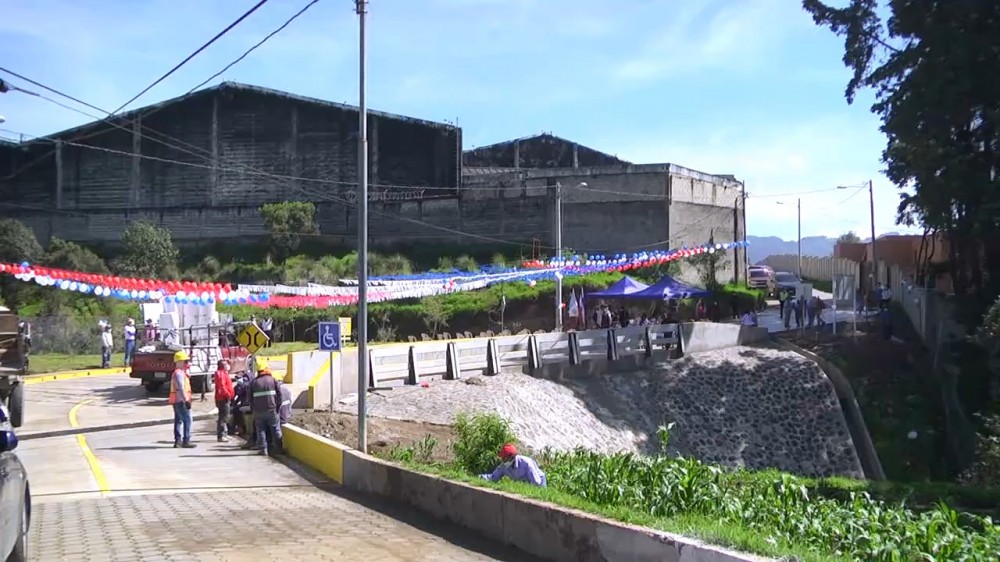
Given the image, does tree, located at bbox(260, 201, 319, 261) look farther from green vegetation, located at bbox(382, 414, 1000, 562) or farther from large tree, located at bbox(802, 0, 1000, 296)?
green vegetation, located at bbox(382, 414, 1000, 562)

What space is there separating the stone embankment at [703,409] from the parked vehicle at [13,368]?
9431mm

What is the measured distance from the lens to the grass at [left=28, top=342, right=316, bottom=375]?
35.1 meters

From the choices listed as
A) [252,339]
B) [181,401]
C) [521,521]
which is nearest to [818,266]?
[252,339]

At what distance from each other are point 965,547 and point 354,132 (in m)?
65.2

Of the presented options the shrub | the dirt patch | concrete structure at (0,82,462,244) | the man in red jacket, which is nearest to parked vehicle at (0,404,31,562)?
the shrub

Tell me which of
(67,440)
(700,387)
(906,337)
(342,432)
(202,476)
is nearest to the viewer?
(202,476)

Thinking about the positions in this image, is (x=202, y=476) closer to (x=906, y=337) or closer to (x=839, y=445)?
(x=839, y=445)

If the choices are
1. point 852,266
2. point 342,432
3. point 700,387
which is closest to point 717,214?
point 852,266

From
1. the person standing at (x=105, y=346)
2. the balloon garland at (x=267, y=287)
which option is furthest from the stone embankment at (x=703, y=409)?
the person standing at (x=105, y=346)

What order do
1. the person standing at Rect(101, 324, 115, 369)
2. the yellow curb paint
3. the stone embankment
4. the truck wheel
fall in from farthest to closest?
the person standing at Rect(101, 324, 115, 369) → the stone embankment → the yellow curb paint → the truck wheel

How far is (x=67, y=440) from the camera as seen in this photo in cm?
1919

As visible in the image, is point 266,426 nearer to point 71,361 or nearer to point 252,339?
point 252,339

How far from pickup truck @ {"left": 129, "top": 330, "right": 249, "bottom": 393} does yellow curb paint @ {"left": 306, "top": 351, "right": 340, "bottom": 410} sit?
12.1 ft

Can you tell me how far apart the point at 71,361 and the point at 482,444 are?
2950 centimetres
